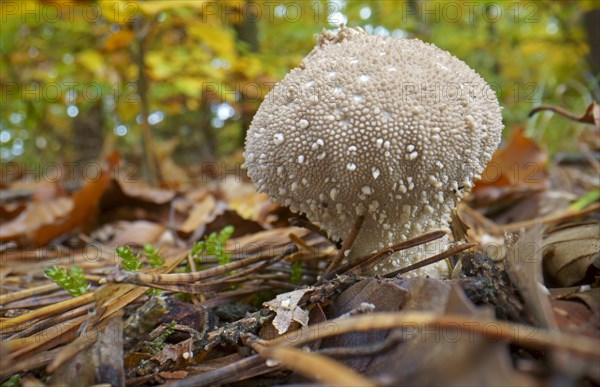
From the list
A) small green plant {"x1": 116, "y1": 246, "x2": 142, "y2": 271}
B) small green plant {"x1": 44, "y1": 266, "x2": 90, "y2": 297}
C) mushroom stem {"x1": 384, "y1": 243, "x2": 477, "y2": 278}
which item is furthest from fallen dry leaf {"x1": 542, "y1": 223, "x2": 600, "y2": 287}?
small green plant {"x1": 44, "y1": 266, "x2": 90, "y2": 297}

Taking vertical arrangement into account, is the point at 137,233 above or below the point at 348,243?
below

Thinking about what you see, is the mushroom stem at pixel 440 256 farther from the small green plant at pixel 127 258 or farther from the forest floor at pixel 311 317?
the small green plant at pixel 127 258

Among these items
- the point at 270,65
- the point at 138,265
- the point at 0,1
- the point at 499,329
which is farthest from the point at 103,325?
the point at 270,65

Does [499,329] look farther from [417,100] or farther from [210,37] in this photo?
[210,37]

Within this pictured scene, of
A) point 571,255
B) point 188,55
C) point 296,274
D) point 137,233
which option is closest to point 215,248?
point 296,274

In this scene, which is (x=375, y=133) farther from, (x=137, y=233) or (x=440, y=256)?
(x=137, y=233)
